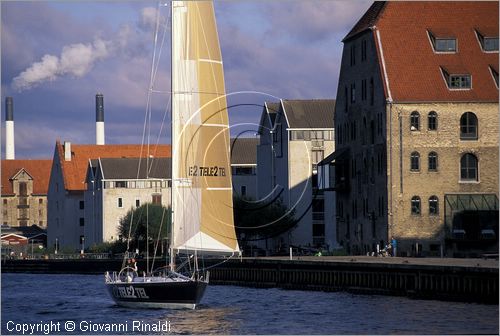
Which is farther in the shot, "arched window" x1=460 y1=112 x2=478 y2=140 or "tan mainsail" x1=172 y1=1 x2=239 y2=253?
"arched window" x1=460 y1=112 x2=478 y2=140

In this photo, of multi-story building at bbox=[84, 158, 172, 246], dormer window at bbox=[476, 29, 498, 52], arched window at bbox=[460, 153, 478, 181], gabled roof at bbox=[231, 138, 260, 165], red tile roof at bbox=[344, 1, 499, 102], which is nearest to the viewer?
red tile roof at bbox=[344, 1, 499, 102]

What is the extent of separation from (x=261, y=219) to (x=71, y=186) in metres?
52.5

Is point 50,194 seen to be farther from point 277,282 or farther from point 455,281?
point 455,281

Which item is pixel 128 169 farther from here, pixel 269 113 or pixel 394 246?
pixel 394 246

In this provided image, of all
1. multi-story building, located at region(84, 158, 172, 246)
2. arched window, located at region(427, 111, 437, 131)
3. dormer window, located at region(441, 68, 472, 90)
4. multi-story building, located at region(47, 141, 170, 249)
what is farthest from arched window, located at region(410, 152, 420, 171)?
multi-story building, located at region(47, 141, 170, 249)

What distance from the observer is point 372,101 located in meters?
99.4

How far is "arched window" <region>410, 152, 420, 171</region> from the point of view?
Answer: 314 feet

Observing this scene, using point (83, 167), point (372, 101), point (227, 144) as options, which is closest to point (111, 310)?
point (227, 144)

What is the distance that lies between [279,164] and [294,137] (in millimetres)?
4904

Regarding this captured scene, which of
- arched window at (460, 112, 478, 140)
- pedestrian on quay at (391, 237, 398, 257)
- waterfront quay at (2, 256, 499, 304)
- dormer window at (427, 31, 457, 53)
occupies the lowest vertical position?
waterfront quay at (2, 256, 499, 304)

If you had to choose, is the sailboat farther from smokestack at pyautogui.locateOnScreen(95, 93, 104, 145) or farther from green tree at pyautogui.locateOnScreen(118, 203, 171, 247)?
smokestack at pyautogui.locateOnScreen(95, 93, 104, 145)

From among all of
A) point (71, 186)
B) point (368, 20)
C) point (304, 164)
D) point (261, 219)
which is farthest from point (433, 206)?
point (71, 186)

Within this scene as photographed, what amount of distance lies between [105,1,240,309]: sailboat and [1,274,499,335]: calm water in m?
2.47

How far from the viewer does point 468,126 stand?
95500 millimetres
